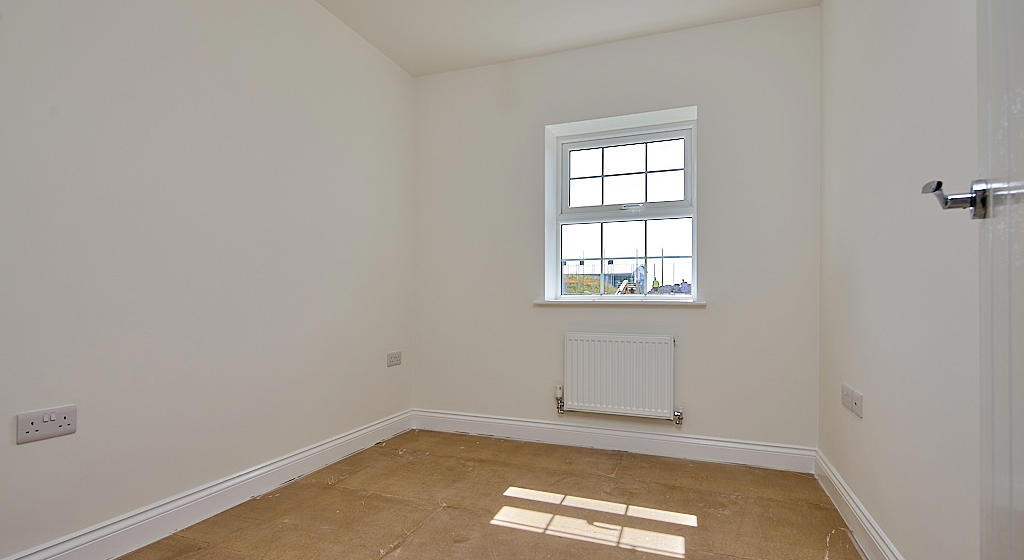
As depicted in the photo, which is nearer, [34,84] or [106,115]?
[34,84]

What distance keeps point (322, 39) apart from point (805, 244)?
120 inches

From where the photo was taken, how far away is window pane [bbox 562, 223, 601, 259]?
3623 mm

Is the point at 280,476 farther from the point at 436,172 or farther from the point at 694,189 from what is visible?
the point at 694,189

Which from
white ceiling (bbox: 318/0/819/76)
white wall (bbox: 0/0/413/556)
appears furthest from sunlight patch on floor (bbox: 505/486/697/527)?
white ceiling (bbox: 318/0/819/76)

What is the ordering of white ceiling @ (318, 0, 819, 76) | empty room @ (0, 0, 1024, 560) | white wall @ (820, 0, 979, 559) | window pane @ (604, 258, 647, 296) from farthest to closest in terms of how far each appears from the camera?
window pane @ (604, 258, 647, 296), white ceiling @ (318, 0, 819, 76), empty room @ (0, 0, 1024, 560), white wall @ (820, 0, 979, 559)

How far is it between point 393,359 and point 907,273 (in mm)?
2958

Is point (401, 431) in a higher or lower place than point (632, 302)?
lower

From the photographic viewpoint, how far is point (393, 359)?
363cm

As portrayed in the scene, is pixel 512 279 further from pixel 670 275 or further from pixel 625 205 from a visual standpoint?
pixel 670 275

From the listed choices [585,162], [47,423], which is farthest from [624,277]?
[47,423]

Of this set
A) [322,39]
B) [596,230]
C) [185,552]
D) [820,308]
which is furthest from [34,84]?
[820,308]

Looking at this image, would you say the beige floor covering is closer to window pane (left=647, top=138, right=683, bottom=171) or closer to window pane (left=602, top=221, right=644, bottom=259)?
window pane (left=602, top=221, right=644, bottom=259)

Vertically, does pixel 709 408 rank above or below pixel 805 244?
below

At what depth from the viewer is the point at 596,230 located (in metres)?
3.63
